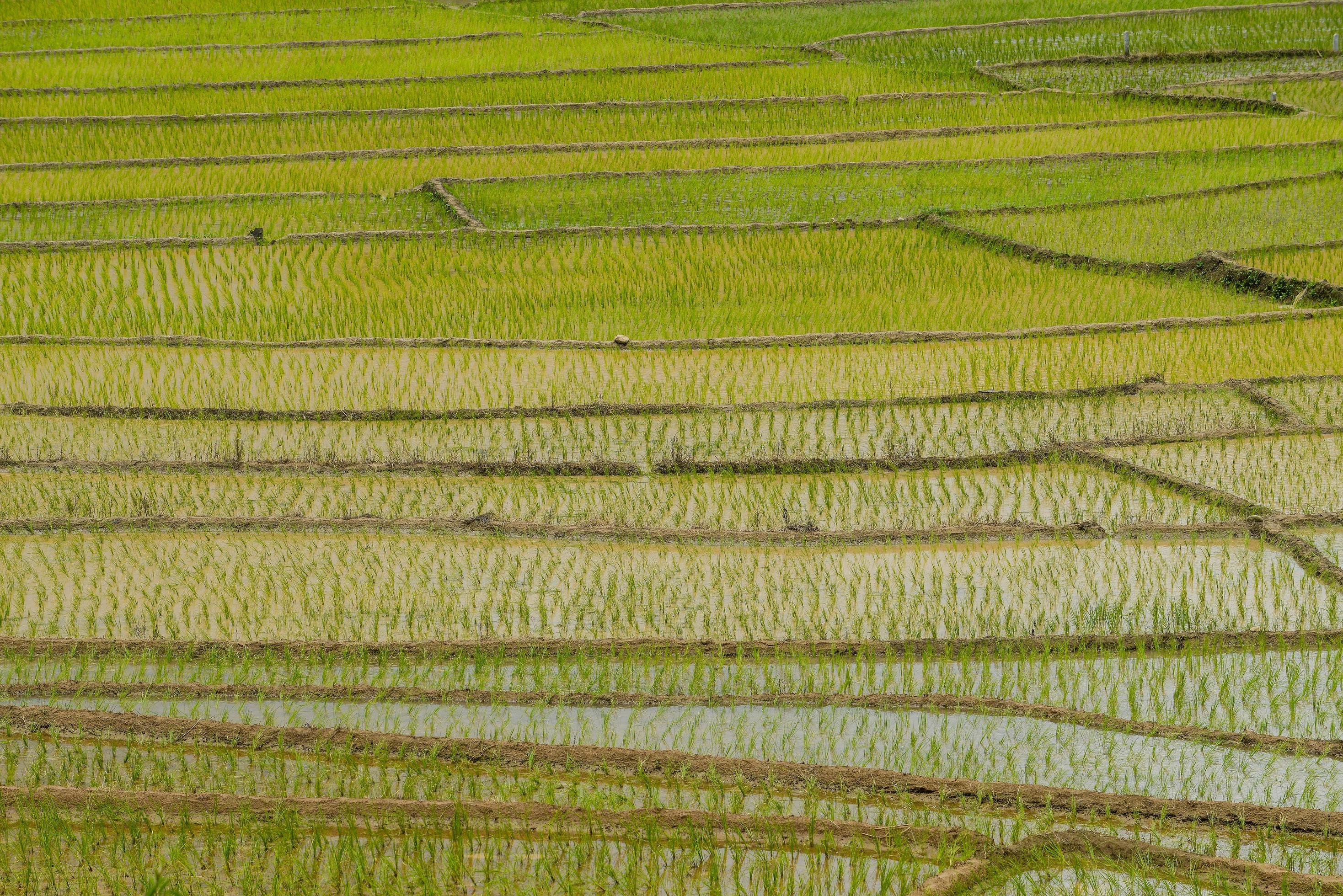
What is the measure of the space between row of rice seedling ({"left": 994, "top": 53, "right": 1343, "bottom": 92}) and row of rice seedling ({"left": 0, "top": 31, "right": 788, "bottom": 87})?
2.16 m

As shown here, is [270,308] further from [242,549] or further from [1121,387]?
[1121,387]

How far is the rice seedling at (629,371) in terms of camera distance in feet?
21.4

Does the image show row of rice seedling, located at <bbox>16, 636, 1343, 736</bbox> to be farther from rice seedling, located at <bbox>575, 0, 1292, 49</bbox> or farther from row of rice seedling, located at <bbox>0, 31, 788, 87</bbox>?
rice seedling, located at <bbox>575, 0, 1292, 49</bbox>

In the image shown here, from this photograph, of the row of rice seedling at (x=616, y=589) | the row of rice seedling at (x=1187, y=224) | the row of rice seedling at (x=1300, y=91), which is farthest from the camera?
the row of rice seedling at (x=1300, y=91)

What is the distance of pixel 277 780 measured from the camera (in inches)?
138

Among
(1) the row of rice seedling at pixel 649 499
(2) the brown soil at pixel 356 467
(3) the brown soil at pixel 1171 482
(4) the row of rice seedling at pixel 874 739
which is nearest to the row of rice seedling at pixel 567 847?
(4) the row of rice seedling at pixel 874 739

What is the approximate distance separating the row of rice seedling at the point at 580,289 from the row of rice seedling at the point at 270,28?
6.03 m

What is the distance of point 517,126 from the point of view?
11680 millimetres

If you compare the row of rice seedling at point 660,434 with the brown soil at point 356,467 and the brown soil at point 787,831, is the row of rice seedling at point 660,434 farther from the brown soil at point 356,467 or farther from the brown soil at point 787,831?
the brown soil at point 787,831

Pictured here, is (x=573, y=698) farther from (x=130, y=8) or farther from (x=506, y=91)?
(x=130, y=8)

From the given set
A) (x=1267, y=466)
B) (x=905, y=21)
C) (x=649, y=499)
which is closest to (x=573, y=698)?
(x=649, y=499)

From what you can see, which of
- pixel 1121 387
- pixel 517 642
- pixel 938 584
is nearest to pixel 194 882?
pixel 517 642

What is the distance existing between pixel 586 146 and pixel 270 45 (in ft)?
13.9

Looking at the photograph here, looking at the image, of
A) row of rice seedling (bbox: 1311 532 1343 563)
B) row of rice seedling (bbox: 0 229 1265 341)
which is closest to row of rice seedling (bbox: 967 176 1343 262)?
row of rice seedling (bbox: 0 229 1265 341)
